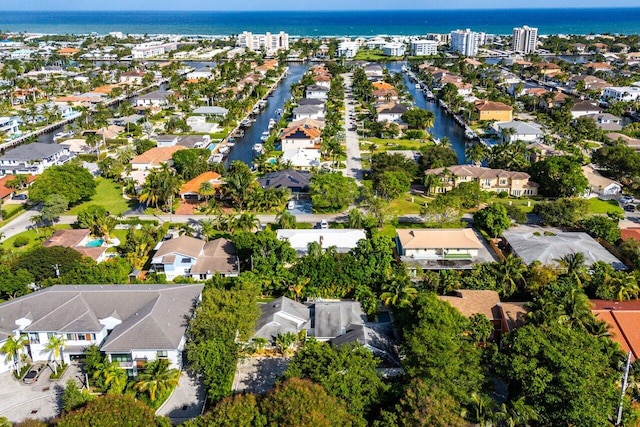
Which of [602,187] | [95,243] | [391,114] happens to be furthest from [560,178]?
[95,243]

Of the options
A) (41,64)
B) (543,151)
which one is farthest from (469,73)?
(41,64)

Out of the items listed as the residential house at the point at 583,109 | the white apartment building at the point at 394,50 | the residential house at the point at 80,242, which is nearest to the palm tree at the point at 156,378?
the residential house at the point at 80,242

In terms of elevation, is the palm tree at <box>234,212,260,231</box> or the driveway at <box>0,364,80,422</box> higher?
the palm tree at <box>234,212,260,231</box>

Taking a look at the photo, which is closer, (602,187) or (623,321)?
(623,321)

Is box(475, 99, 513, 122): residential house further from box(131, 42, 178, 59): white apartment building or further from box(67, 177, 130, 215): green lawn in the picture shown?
box(131, 42, 178, 59): white apartment building

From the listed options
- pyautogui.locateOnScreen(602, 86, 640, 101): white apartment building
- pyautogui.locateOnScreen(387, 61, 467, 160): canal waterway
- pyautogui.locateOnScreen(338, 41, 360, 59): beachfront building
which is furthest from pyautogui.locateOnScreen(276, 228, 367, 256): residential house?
pyautogui.locateOnScreen(338, 41, 360, 59): beachfront building

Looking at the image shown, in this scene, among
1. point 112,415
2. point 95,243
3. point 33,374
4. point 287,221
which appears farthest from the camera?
point 287,221

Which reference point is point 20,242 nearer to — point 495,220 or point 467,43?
point 495,220

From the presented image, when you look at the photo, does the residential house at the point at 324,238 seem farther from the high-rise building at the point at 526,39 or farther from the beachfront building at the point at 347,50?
the high-rise building at the point at 526,39
